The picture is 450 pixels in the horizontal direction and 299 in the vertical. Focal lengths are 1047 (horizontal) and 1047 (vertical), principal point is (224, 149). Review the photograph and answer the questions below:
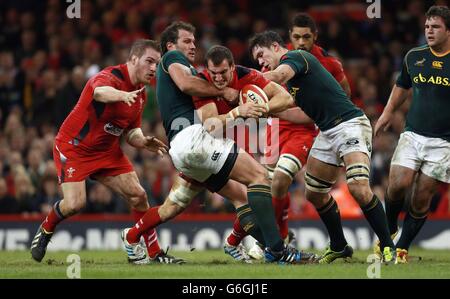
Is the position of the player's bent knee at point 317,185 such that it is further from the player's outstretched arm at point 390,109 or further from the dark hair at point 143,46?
the dark hair at point 143,46

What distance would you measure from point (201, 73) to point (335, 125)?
159cm

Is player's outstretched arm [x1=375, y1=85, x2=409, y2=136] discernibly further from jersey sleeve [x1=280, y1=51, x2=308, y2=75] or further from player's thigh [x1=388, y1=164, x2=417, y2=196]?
jersey sleeve [x1=280, y1=51, x2=308, y2=75]

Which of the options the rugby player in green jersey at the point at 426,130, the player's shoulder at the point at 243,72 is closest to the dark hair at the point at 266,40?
the player's shoulder at the point at 243,72

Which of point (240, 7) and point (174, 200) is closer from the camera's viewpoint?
point (174, 200)

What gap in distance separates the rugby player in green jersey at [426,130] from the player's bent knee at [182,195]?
2157mm

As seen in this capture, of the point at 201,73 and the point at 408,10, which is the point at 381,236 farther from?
the point at 408,10

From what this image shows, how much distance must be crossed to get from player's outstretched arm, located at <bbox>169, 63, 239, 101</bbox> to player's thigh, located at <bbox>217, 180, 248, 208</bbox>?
3.18ft

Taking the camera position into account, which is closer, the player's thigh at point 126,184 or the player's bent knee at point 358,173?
the player's bent knee at point 358,173

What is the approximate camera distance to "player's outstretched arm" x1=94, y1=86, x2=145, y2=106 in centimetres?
1089

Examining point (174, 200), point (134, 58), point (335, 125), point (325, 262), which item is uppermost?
point (134, 58)

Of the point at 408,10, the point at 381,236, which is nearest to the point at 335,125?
the point at 381,236

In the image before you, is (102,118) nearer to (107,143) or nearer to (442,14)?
(107,143)

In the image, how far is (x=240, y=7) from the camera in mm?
23156

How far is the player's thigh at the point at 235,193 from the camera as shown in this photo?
1109 centimetres
